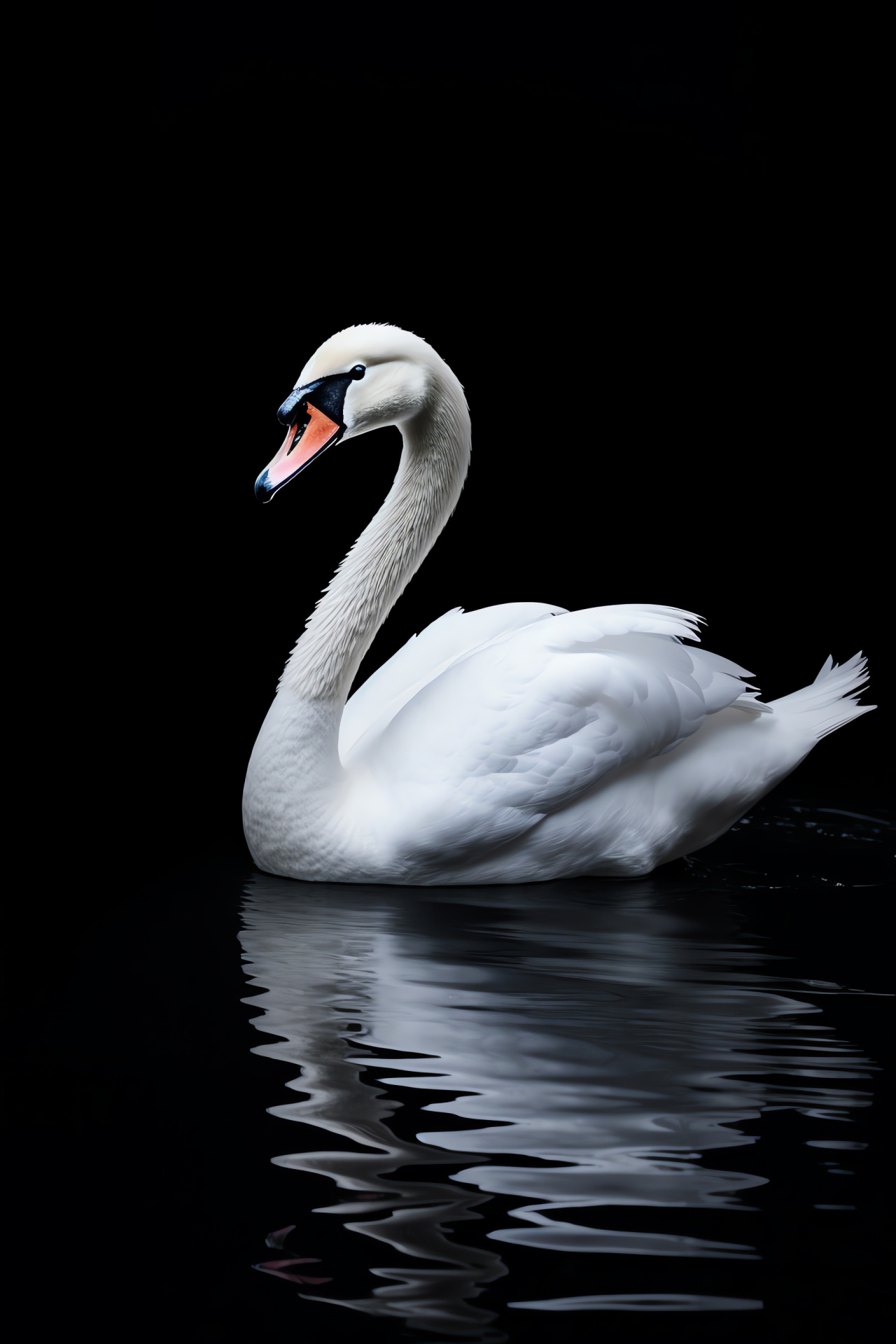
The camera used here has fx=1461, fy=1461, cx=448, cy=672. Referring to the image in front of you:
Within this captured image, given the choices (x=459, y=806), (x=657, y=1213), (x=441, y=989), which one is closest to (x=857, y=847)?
(x=459, y=806)

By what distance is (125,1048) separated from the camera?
10.6 feet

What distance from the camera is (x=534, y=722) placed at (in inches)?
177

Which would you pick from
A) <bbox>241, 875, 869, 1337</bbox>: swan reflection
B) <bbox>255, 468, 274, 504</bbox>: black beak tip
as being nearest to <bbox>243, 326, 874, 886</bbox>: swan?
<bbox>255, 468, 274, 504</bbox>: black beak tip

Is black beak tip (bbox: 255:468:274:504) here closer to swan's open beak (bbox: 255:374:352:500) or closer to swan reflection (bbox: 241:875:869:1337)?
swan's open beak (bbox: 255:374:352:500)

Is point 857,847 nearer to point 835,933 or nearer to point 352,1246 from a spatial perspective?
point 835,933

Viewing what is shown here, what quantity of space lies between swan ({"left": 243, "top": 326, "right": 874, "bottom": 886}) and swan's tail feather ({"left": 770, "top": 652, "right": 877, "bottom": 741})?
97mm

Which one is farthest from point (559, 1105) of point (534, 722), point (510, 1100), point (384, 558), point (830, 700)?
point (830, 700)

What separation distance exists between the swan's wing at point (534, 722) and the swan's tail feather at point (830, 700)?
372 millimetres

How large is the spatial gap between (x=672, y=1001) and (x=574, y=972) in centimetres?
30

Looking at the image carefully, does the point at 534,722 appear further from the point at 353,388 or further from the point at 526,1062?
the point at 526,1062

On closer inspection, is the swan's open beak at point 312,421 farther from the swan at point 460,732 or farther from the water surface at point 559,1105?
the water surface at point 559,1105

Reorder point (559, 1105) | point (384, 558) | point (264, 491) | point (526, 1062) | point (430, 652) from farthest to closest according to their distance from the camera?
point (430, 652) → point (384, 558) → point (264, 491) → point (526, 1062) → point (559, 1105)

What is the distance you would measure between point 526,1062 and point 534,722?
1.55m

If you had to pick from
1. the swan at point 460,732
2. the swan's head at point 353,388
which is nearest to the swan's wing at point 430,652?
the swan at point 460,732
